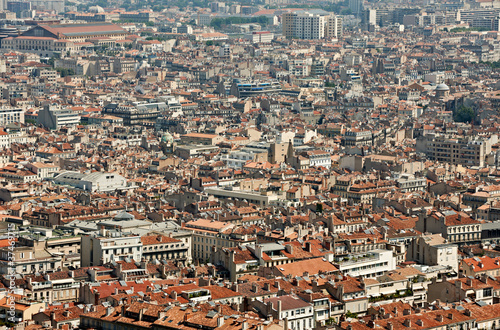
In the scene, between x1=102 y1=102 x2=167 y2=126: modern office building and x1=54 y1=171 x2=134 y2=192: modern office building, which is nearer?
x1=54 y1=171 x2=134 y2=192: modern office building

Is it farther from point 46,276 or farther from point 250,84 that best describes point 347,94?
point 46,276

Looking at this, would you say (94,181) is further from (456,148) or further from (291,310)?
(291,310)

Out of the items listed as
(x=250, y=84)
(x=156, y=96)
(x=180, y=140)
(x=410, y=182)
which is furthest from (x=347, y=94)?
(x=410, y=182)

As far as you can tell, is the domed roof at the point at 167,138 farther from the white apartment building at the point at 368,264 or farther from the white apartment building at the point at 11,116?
the white apartment building at the point at 368,264

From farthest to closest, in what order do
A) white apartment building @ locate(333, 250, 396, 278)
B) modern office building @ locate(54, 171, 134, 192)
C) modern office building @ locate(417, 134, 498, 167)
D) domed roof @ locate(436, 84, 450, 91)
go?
domed roof @ locate(436, 84, 450, 91)
modern office building @ locate(417, 134, 498, 167)
modern office building @ locate(54, 171, 134, 192)
white apartment building @ locate(333, 250, 396, 278)

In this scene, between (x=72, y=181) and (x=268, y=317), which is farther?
(x=72, y=181)

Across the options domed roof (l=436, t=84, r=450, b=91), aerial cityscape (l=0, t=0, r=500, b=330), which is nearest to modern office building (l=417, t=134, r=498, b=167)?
aerial cityscape (l=0, t=0, r=500, b=330)

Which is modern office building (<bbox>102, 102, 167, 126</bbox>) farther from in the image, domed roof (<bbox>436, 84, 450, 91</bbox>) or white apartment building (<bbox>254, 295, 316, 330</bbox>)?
white apartment building (<bbox>254, 295, 316, 330</bbox>)

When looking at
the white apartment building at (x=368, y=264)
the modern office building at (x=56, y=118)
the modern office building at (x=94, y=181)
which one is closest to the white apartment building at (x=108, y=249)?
the white apartment building at (x=368, y=264)

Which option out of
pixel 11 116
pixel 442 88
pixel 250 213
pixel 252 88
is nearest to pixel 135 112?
pixel 11 116
